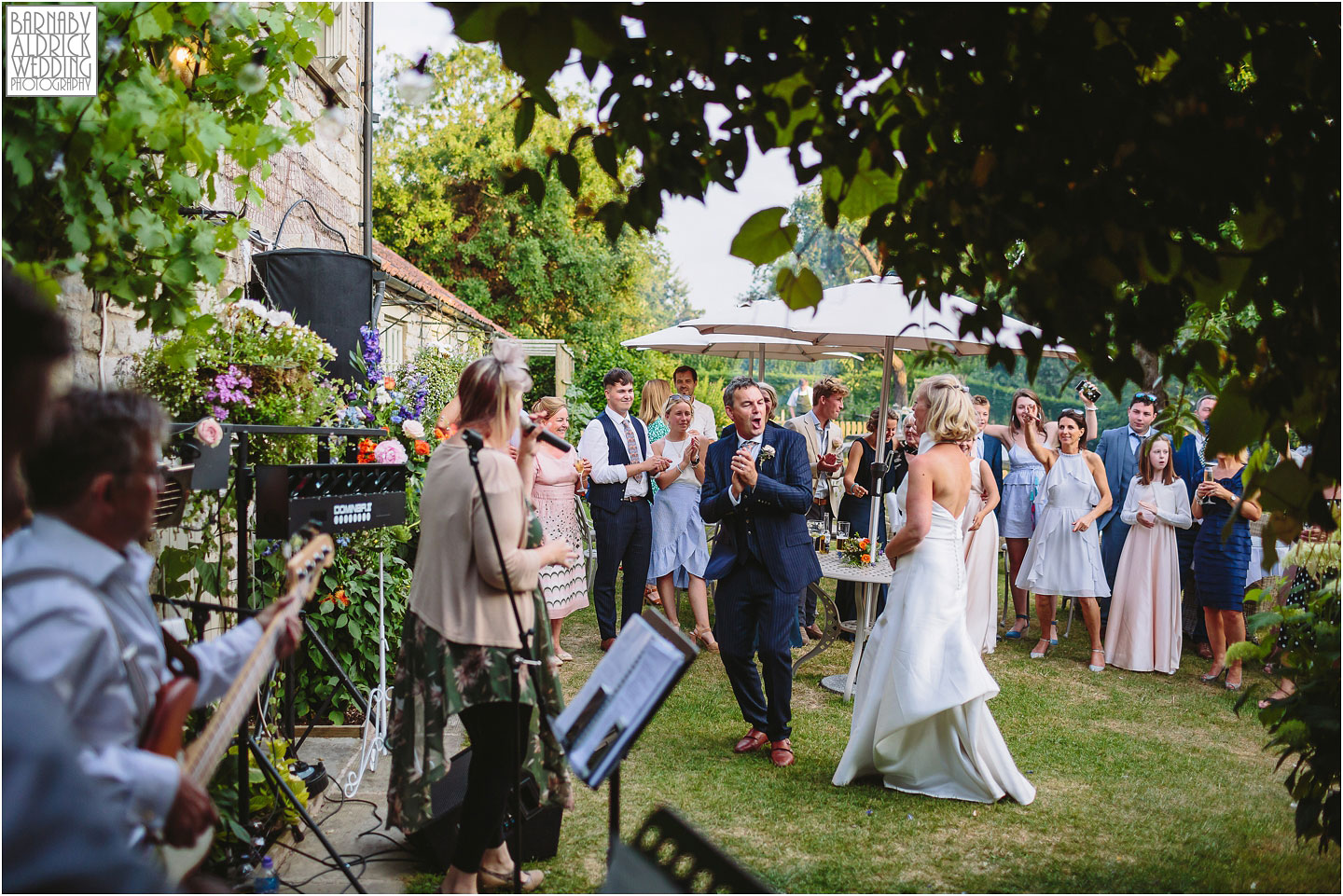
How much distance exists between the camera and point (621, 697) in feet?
8.07

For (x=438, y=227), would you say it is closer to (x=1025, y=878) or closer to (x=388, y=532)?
(x=388, y=532)

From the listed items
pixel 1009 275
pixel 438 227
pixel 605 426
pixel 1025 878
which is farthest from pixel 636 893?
pixel 438 227

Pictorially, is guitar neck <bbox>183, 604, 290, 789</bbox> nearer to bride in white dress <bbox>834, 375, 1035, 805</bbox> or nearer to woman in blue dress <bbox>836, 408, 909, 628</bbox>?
bride in white dress <bbox>834, 375, 1035, 805</bbox>

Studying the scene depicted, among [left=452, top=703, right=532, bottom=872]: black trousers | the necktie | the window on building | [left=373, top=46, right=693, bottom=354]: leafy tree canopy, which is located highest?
[left=373, top=46, right=693, bottom=354]: leafy tree canopy

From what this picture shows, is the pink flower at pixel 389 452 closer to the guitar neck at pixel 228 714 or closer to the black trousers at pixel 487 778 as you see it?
the black trousers at pixel 487 778

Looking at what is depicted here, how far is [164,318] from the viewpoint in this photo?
2.89m

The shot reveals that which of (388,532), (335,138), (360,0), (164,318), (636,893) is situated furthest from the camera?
(360,0)

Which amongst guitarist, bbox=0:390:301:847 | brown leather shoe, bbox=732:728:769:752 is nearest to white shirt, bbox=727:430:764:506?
brown leather shoe, bbox=732:728:769:752

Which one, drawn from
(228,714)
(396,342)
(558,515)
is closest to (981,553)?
(558,515)

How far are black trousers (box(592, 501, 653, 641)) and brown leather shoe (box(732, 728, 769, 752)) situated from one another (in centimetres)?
222

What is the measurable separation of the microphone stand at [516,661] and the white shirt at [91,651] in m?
1.32

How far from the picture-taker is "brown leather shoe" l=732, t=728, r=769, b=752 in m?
5.11

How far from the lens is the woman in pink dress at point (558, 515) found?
6730 mm

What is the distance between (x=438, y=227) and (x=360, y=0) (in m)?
19.4
